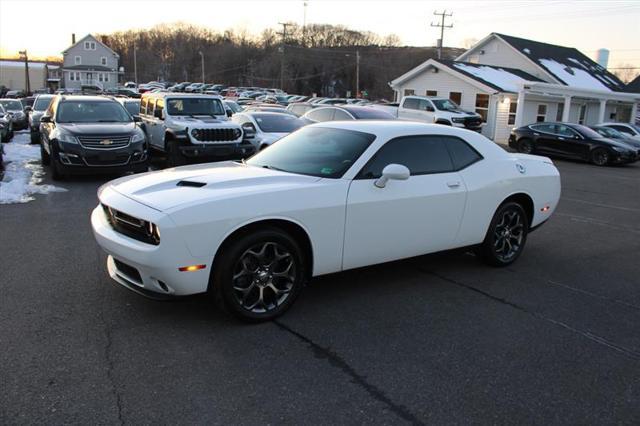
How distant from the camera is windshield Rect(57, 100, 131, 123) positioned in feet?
39.0

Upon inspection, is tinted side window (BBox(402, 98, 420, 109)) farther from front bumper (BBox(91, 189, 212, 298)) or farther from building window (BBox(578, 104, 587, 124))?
front bumper (BBox(91, 189, 212, 298))

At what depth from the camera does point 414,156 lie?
5.20 meters

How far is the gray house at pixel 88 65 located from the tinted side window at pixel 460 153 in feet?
297

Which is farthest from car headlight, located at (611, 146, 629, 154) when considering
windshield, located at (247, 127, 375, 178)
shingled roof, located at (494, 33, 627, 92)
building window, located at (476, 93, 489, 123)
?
windshield, located at (247, 127, 375, 178)

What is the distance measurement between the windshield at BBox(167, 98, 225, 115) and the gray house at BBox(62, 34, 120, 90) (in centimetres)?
8053

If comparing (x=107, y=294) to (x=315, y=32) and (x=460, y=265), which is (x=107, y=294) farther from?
(x=315, y=32)

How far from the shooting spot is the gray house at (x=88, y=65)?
8700cm

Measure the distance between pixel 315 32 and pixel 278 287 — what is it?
11844 cm

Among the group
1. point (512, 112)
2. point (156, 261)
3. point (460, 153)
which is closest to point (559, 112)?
point (512, 112)

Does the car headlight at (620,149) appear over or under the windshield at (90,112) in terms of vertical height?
under

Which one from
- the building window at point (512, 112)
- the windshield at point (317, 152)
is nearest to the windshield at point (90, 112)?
the windshield at point (317, 152)

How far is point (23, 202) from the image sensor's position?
351 inches

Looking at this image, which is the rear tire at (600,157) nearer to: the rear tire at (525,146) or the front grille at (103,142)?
the rear tire at (525,146)

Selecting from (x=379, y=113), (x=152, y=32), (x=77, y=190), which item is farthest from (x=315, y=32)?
(x=77, y=190)
